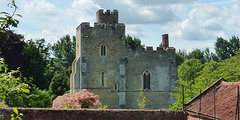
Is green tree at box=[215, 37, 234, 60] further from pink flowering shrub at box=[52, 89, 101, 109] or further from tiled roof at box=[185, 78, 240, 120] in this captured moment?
tiled roof at box=[185, 78, 240, 120]

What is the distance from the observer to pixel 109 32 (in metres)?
35.1

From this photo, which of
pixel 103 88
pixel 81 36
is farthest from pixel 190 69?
pixel 81 36

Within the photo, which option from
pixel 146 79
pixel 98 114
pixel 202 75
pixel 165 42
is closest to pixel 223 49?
pixel 165 42

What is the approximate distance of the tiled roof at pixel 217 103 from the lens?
1414 cm

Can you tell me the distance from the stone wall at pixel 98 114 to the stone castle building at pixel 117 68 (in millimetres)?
15625

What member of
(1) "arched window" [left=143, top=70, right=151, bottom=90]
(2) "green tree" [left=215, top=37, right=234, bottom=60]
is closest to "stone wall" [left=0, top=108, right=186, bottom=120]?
(1) "arched window" [left=143, top=70, right=151, bottom=90]

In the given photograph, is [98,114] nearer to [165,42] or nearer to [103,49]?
[103,49]

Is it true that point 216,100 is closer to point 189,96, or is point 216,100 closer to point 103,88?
point 189,96

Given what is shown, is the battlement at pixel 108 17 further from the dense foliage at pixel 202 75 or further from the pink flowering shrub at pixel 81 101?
the pink flowering shrub at pixel 81 101

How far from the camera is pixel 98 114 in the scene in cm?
1839

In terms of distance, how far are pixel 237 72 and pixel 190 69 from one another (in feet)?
27.8

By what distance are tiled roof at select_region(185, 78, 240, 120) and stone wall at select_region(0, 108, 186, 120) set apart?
1311 mm

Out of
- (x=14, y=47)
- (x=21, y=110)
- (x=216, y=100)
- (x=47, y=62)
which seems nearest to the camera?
(x=216, y=100)

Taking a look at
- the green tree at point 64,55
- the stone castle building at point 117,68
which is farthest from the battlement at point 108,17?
the green tree at point 64,55
